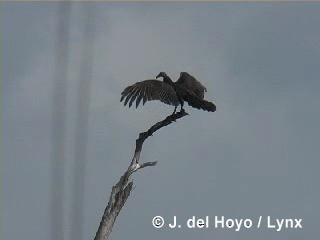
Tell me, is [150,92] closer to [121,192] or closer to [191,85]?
[191,85]

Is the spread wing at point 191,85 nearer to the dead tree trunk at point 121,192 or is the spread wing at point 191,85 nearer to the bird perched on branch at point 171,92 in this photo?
the bird perched on branch at point 171,92

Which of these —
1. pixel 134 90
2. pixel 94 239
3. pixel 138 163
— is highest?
pixel 134 90

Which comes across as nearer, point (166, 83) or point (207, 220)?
point (166, 83)

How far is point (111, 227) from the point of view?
1947cm

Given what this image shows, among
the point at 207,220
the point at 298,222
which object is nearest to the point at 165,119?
the point at 207,220

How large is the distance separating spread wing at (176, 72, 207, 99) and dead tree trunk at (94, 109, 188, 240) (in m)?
0.66

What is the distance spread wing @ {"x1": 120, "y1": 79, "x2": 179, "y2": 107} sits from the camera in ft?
60.3

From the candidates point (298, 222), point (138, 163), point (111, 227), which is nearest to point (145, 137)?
point (138, 163)

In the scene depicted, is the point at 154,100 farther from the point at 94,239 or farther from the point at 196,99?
the point at 94,239

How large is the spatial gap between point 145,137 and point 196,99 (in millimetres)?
1629

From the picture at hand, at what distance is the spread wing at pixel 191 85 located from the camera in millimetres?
18719

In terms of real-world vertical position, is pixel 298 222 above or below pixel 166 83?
below

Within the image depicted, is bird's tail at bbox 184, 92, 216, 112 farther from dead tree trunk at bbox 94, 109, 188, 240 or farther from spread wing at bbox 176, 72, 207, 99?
dead tree trunk at bbox 94, 109, 188, 240

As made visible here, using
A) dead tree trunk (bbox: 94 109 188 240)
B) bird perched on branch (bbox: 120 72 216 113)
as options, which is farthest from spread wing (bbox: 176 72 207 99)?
dead tree trunk (bbox: 94 109 188 240)
